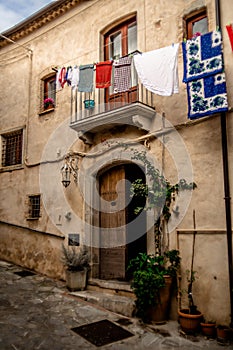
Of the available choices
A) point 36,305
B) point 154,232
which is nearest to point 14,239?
point 36,305

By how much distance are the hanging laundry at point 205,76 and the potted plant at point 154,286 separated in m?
2.81

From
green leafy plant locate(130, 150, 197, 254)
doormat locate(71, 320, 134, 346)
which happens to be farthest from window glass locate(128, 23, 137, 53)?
doormat locate(71, 320, 134, 346)

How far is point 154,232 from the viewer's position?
6582 mm

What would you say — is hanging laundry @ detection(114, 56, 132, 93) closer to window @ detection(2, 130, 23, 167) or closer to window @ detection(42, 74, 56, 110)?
window @ detection(42, 74, 56, 110)

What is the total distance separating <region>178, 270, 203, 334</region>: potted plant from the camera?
5.23 m

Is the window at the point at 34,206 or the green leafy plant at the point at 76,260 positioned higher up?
the window at the point at 34,206

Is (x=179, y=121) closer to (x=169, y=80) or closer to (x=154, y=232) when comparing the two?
(x=169, y=80)

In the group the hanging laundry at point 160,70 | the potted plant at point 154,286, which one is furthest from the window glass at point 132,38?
the potted plant at point 154,286

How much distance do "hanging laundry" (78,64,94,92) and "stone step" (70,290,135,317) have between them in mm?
4812

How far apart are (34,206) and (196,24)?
6.68 metres

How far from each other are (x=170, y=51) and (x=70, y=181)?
4225 mm

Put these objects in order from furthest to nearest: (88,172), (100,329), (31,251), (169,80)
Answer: (31,251), (88,172), (169,80), (100,329)

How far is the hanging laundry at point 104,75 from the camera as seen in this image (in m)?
7.33

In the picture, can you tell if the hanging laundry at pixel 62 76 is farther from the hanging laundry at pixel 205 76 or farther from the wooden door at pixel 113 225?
the hanging laundry at pixel 205 76
